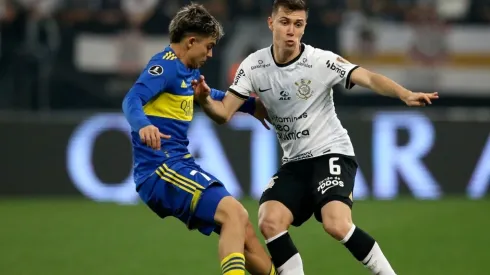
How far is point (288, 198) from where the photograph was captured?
6586mm

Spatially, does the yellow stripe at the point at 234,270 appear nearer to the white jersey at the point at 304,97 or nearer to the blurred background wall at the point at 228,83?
the white jersey at the point at 304,97

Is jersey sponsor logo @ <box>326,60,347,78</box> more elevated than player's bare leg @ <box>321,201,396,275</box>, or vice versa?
jersey sponsor logo @ <box>326,60,347,78</box>

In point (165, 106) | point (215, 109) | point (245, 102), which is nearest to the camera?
point (165, 106)

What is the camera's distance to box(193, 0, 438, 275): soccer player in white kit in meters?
6.43

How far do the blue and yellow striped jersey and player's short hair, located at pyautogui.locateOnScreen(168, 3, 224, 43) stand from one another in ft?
0.40

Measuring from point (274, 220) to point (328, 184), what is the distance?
1.45 ft

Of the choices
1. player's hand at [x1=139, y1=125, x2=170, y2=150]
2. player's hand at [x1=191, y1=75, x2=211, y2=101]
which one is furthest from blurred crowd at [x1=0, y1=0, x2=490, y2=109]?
player's hand at [x1=139, y1=125, x2=170, y2=150]

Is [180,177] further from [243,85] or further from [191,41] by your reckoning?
[243,85]

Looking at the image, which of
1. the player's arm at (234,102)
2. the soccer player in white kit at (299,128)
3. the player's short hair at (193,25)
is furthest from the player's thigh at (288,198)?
the player's short hair at (193,25)

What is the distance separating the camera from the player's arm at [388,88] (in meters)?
6.11

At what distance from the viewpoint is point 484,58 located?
15422mm

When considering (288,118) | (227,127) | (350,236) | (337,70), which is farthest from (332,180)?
(227,127)

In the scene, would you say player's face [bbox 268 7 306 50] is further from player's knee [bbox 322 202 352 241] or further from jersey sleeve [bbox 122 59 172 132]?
player's knee [bbox 322 202 352 241]

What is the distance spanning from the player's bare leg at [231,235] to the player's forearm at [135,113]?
0.71 meters
